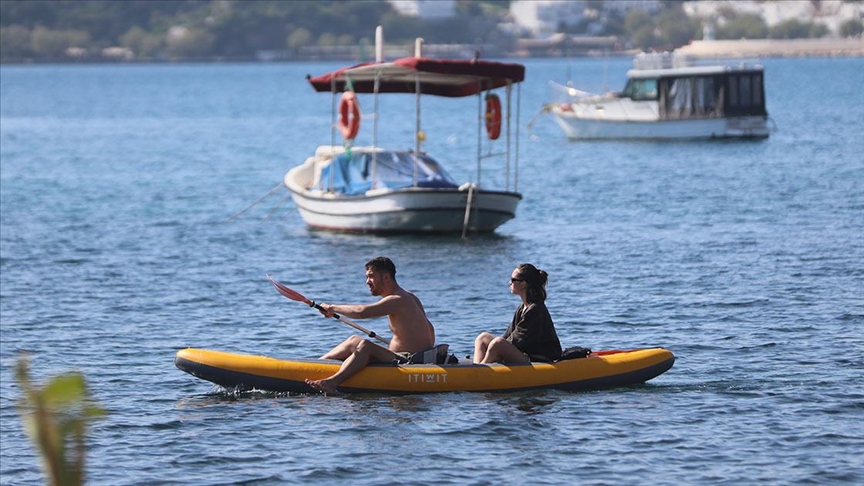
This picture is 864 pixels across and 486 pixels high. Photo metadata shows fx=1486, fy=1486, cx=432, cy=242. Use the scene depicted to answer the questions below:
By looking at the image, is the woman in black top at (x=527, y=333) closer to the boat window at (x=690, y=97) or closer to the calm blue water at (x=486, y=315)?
the calm blue water at (x=486, y=315)

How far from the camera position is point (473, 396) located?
14.2 metres

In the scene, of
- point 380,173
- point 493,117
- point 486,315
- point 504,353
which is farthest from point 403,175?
→ point 504,353

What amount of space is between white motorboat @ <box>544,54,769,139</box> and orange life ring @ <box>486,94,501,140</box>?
88.2 feet

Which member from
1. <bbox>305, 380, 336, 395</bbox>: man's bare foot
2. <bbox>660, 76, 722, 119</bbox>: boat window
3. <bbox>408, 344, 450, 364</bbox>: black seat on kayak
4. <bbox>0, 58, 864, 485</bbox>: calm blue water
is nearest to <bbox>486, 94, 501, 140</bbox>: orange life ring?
<bbox>0, 58, 864, 485</bbox>: calm blue water

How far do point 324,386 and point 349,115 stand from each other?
1442 centimetres

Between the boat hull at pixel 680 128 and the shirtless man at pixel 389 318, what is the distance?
41717mm

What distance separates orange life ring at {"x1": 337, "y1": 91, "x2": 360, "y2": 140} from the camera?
28031 mm

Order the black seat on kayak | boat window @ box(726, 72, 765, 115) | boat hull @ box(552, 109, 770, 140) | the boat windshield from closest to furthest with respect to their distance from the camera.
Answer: the black seat on kayak
the boat windshield
boat window @ box(726, 72, 765, 115)
boat hull @ box(552, 109, 770, 140)

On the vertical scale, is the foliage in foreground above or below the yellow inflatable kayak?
above

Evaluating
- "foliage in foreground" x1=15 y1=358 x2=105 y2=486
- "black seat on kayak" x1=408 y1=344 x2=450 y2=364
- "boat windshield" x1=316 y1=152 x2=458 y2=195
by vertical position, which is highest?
"foliage in foreground" x1=15 y1=358 x2=105 y2=486

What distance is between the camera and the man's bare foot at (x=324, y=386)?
1423 cm

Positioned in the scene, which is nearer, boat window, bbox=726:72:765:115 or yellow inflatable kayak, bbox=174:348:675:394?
yellow inflatable kayak, bbox=174:348:675:394

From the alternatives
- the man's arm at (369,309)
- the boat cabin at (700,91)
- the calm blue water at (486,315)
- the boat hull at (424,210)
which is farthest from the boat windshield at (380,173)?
the boat cabin at (700,91)

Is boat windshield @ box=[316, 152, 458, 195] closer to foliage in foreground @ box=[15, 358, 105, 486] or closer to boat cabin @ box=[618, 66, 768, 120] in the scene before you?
foliage in foreground @ box=[15, 358, 105, 486]
